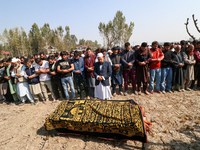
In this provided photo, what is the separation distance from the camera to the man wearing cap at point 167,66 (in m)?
4.51

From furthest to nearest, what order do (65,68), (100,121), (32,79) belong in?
(32,79) < (65,68) < (100,121)

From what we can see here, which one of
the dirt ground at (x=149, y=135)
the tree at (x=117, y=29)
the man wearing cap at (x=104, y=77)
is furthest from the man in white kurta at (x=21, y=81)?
the tree at (x=117, y=29)

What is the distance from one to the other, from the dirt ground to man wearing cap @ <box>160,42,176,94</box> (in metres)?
0.54

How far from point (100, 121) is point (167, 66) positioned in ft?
12.9

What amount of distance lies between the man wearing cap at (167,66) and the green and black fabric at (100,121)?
9.77ft

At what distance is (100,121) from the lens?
7.49 ft

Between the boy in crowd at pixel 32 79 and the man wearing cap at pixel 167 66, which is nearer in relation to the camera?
the boy in crowd at pixel 32 79

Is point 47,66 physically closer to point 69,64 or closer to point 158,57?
point 69,64

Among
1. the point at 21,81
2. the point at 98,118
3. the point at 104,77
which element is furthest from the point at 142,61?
the point at 21,81

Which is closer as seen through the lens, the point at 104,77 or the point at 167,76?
the point at 104,77

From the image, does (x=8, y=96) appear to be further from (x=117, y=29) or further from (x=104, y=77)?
(x=117, y=29)

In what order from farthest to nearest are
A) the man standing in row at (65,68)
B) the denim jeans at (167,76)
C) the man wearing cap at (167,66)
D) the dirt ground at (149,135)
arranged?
the denim jeans at (167,76) → the man wearing cap at (167,66) → the man standing in row at (65,68) → the dirt ground at (149,135)

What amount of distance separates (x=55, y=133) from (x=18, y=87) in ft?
10.3

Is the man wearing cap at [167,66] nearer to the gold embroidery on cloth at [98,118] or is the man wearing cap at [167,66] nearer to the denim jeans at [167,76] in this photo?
the denim jeans at [167,76]
